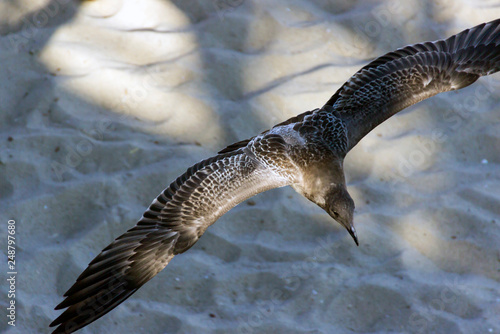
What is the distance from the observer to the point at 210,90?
3781 millimetres

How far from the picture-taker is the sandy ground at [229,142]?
10.1ft

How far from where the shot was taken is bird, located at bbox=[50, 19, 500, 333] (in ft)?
9.02

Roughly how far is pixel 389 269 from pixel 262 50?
5.58ft

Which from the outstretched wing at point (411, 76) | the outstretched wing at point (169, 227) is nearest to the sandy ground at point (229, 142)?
the outstretched wing at point (169, 227)

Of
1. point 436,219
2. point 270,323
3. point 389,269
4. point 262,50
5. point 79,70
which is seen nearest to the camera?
point 270,323

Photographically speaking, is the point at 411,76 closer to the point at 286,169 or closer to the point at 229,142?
the point at 286,169

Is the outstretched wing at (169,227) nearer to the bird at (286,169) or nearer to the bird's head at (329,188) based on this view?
the bird at (286,169)

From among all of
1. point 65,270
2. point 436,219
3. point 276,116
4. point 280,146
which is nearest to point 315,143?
point 280,146

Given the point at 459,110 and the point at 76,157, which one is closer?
the point at 76,157

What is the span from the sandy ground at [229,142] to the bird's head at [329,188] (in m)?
0.41

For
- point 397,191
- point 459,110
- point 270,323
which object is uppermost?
point 459,110

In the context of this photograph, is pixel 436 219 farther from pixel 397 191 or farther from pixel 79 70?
pixel 79 70

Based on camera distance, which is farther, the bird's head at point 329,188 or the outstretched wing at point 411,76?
the outstretched wing at point 411,76

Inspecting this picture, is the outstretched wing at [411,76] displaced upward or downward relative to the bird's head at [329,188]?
upward
